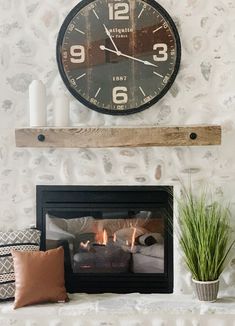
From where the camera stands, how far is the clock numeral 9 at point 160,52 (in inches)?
125

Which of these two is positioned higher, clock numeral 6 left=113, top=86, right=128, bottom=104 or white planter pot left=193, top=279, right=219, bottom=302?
clock numeral 6 left=113, top=86, right=128, bottom=104

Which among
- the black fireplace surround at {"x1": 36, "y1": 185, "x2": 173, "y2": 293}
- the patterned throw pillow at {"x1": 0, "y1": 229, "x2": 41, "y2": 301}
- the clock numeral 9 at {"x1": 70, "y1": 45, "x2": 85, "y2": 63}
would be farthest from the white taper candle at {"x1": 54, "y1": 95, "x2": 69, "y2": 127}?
the patterned throw pillow at {"x1": 0, "y1": 229, "x2": 41, "y2": 301}

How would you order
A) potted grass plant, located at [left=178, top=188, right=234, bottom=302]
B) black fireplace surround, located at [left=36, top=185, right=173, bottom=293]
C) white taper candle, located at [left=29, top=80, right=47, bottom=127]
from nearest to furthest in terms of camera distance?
1. potted grass plant, located at [left=178, top=188, right=234, bottom=302]
2. white taper candle, located at [left=29, top=80, right=47, bottom=127]
3. black fireplace surround, located at [left=36, top=185, right=173, bottom=293]

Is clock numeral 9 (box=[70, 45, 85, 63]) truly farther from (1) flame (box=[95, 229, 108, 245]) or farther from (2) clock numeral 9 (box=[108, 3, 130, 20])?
(1) flame (box=[95, 229, 108, 245])

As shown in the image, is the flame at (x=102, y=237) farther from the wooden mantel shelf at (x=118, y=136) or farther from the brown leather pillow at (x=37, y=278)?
the wooden mantel shelf at (x=118, y=136)

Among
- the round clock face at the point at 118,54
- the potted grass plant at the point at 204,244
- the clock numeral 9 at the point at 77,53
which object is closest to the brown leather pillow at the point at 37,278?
the potted grass plant at the point at 204,244

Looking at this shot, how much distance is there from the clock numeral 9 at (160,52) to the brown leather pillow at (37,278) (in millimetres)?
1290

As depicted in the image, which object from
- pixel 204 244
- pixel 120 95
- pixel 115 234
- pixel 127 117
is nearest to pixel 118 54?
pixel 120 95

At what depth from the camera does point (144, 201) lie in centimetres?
328

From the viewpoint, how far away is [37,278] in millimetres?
3018

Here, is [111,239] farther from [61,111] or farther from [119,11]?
[119,11]

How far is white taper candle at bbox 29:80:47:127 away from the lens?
312cm

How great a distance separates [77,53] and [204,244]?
1.32m

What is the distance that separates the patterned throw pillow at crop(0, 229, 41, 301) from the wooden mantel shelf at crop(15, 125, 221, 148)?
54 centimetres
